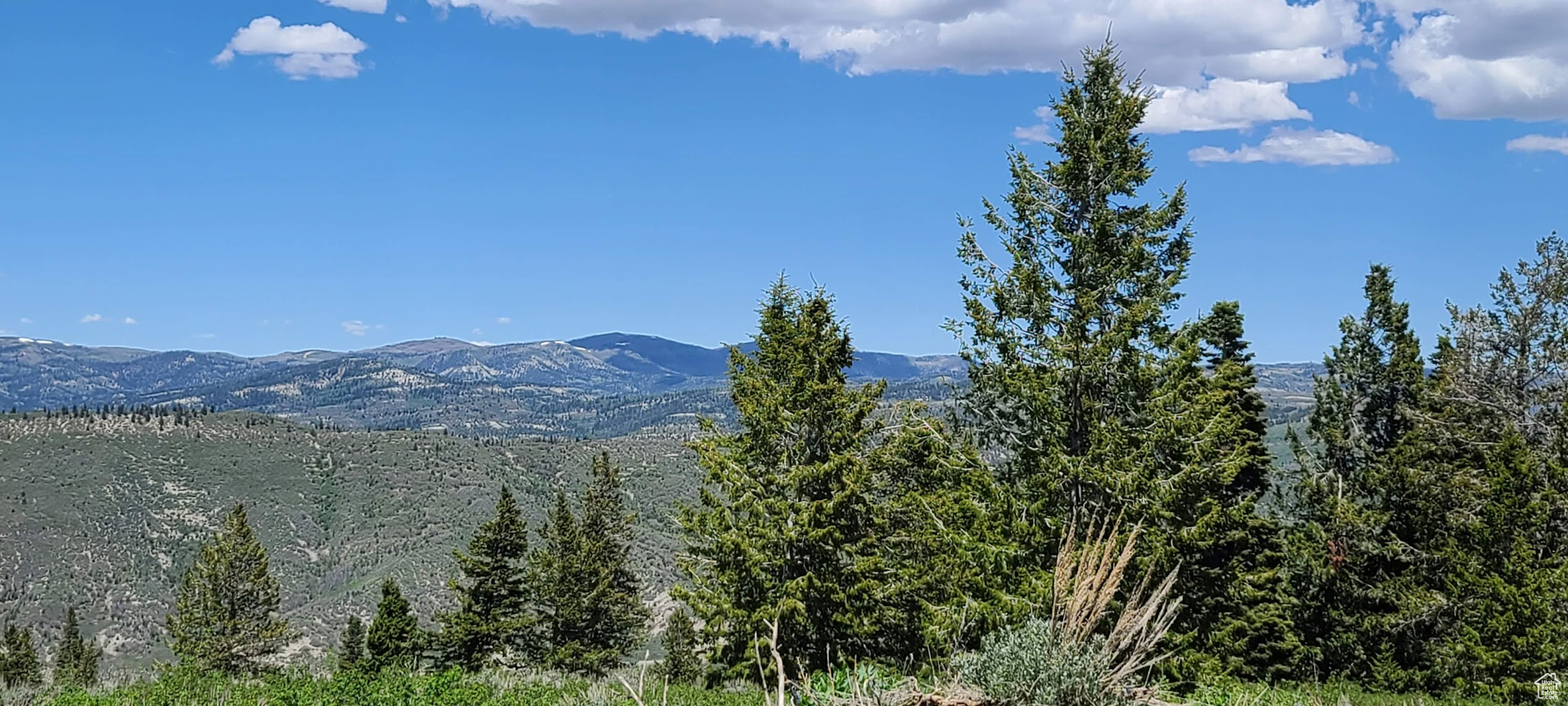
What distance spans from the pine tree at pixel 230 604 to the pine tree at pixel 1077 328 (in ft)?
118

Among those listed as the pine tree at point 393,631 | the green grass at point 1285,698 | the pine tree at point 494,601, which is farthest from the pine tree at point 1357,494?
the pine tree at point 393,631

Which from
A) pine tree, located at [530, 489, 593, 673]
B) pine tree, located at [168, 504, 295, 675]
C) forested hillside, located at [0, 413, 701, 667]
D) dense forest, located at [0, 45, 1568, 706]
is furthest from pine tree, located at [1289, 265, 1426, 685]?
forested hillside, located at [0, 413, 701, 667]

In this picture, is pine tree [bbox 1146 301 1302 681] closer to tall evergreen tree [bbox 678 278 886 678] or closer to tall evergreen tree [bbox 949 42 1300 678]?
tall evergreen tree [bbox 949 42 1300 678]

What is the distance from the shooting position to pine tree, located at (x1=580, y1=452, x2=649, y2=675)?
40.4 meters

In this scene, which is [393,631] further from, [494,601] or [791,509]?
[791,509]

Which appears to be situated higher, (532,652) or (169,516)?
(532,652)

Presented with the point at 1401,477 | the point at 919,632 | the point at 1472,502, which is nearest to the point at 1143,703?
the point at 919,632

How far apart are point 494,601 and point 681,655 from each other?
10.9 metres

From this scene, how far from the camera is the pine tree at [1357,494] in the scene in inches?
1026

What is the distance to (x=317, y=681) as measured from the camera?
1380cm

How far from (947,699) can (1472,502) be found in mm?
23935

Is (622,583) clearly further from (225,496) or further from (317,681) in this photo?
(225,496)

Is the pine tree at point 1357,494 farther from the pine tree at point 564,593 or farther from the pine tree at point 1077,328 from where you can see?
the pine tree at point 564,593

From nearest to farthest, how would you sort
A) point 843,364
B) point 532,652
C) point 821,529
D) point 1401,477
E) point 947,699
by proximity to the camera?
1. point 947,699
2. point 821,529
3. point 843,364
4. point 1401,477
5. point 532,652
